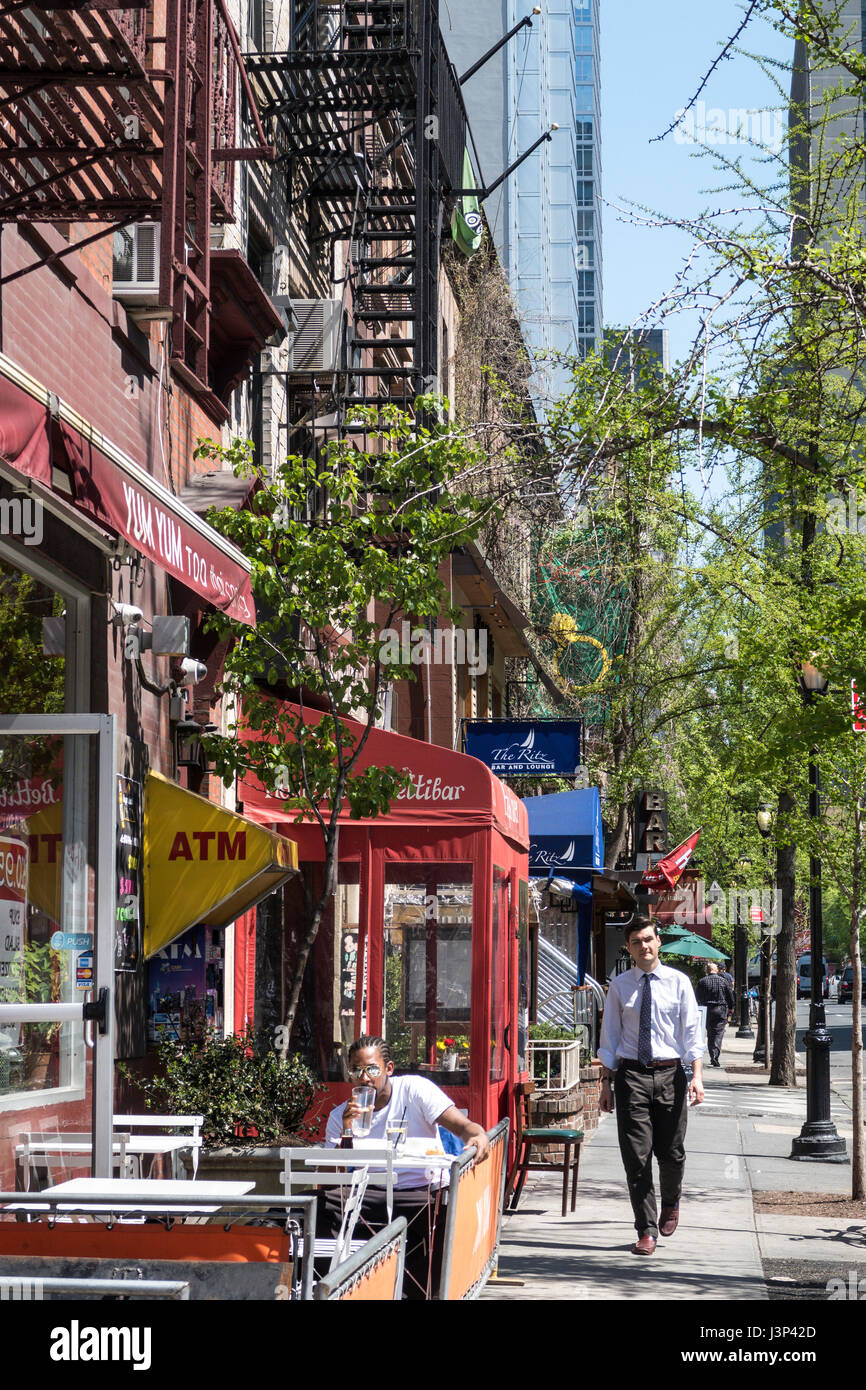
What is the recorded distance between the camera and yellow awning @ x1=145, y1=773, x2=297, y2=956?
9.46 m

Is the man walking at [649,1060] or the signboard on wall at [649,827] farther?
the signboard on wall at [649,827]

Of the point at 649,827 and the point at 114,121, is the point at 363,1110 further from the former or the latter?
the point at 649,827

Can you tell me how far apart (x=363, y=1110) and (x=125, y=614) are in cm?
345

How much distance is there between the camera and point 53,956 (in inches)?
302

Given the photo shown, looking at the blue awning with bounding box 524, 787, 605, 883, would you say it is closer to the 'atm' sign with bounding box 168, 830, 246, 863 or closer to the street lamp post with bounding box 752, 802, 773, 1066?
the 'atm' sign with bounding box 168, 830, 246, 863

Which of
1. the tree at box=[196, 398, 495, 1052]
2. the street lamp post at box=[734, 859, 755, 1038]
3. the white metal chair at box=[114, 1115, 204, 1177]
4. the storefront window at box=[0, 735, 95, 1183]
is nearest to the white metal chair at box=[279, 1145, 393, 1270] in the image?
the white metal chair at box=[114, 1115, 204, 1177]

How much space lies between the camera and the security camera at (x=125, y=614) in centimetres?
946

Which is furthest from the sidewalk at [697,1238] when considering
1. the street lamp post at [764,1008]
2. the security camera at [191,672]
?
the street lamp post at [764,1008]

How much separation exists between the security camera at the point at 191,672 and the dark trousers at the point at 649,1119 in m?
3.74

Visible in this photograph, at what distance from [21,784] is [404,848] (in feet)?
14.4

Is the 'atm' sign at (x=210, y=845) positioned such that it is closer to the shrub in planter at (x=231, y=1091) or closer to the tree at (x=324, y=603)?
the tree at (x=324, y=603)

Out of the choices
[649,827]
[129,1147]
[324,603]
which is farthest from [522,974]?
[649,827]
